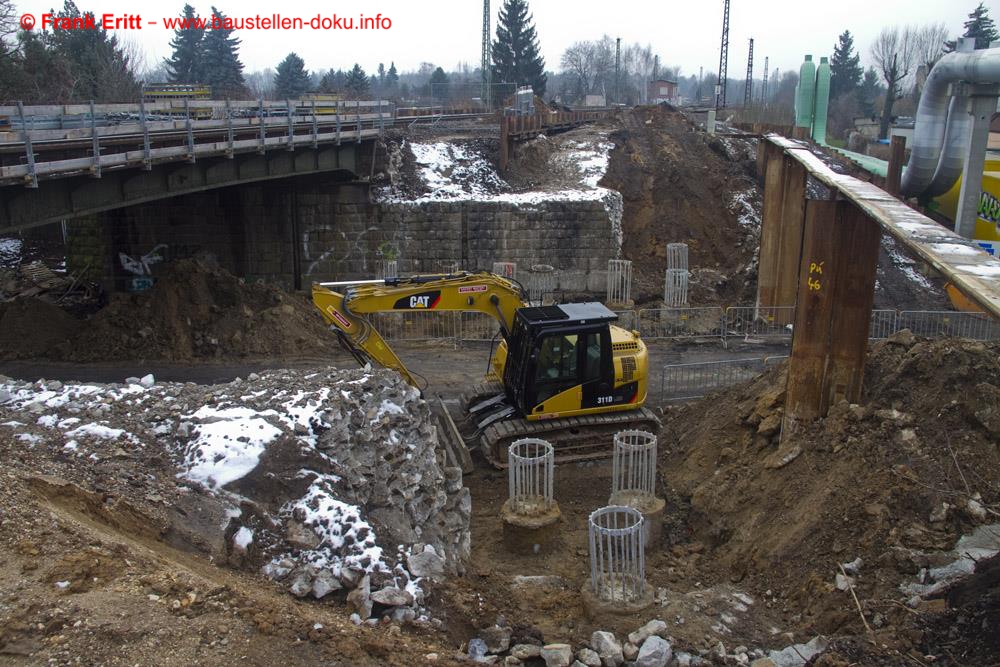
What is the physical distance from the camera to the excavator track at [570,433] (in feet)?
43.0

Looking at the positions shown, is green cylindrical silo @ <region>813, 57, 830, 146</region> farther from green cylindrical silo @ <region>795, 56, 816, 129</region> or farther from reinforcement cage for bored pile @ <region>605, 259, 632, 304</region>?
reinforcement cage for bored pile @ <region>605, 259, 632, 304</region>

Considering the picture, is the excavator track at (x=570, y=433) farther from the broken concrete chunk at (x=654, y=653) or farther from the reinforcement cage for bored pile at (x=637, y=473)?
the broken concrete chunk at (x=654, y=653)

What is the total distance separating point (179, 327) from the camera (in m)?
20.3

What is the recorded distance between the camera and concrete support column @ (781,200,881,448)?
10789mm

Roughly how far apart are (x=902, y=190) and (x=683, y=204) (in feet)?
22.8

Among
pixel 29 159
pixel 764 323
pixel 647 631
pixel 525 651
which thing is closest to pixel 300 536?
pixel 525 651

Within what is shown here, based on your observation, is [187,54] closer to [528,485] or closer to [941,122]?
[941,122]

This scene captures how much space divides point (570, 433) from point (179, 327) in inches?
457

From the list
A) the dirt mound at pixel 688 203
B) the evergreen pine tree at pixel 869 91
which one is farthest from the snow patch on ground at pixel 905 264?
the evergreen pine tree at pixel 869 91

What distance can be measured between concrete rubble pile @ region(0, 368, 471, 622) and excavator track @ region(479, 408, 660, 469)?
96.2 inches

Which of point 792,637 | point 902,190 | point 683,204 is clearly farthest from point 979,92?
point 792,637

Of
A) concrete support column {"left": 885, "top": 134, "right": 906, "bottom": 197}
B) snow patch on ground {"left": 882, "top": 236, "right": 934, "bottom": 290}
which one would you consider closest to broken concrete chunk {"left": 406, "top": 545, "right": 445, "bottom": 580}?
concrete support column {"left": 885, "top": 134, "right": 906, "bottom": 197}

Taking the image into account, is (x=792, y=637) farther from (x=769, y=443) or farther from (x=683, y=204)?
(x=683, y=204)

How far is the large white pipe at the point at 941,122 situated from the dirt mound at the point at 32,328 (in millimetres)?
23770
